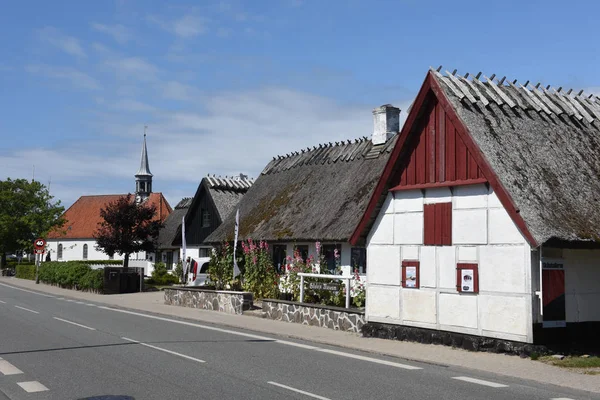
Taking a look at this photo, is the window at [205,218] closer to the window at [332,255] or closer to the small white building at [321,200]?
the small white building at [321,200]

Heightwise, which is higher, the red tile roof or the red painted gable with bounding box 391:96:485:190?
the red tile roof

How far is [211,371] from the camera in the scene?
11484 millimetres

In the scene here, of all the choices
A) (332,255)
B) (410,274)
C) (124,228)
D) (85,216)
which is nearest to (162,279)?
(124,228)

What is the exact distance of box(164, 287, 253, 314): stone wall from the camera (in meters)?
23.7

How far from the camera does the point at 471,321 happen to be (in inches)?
575

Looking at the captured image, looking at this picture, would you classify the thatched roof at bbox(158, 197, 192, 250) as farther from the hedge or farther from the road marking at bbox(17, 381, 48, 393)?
the road marking at bbox(17, 381, 48, 393)

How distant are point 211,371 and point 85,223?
8090cm

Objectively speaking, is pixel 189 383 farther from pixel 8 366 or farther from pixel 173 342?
pixel 173 342

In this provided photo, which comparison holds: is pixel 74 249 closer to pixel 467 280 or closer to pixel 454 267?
pixel 454 267

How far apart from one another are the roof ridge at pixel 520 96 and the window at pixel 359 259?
9.42 meters

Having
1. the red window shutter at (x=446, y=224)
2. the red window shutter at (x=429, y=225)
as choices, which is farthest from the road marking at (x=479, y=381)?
the red window shutter at (x=429, y=225)

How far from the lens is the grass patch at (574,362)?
12.5m

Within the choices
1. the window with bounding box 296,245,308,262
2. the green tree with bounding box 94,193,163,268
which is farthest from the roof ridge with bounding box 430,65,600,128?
the green tree with bounding box 94,193,163,268

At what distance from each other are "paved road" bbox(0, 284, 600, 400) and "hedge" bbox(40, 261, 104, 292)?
18.9m
